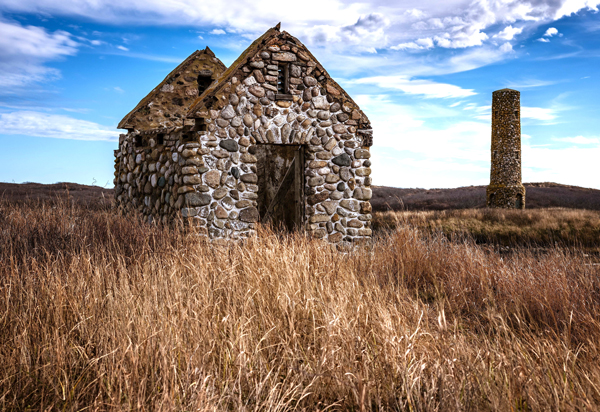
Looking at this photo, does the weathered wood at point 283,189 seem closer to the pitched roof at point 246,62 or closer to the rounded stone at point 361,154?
the rounded stone at point 361,154

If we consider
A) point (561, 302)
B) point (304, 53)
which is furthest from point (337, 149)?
point (561, 302)

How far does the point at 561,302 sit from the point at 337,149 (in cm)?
547

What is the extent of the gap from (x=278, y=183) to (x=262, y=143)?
428 centimetres

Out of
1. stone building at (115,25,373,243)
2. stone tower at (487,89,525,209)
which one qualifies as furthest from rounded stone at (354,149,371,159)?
stone tower at (487,89,525,209)

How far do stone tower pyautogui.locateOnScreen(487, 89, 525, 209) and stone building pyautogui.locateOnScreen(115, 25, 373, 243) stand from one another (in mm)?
13583

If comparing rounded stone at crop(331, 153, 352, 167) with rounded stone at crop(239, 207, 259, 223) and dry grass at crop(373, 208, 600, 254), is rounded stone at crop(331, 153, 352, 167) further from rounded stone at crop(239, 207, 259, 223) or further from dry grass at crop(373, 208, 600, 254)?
dry grass at crop(373, 208, 600, 254)

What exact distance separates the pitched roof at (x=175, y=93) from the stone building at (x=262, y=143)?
4.54 feet

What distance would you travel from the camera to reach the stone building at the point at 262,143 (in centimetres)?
852

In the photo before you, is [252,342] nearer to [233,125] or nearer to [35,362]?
[35,362]

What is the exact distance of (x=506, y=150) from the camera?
816 inches

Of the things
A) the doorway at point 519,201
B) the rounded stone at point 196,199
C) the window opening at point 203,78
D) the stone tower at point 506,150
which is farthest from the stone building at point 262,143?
the doorway at point 519,201

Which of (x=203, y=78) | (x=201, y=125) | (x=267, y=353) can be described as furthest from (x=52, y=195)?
(x=267, y=353)

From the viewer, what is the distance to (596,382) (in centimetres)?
312

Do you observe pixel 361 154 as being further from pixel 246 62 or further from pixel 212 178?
pixel 212 178
